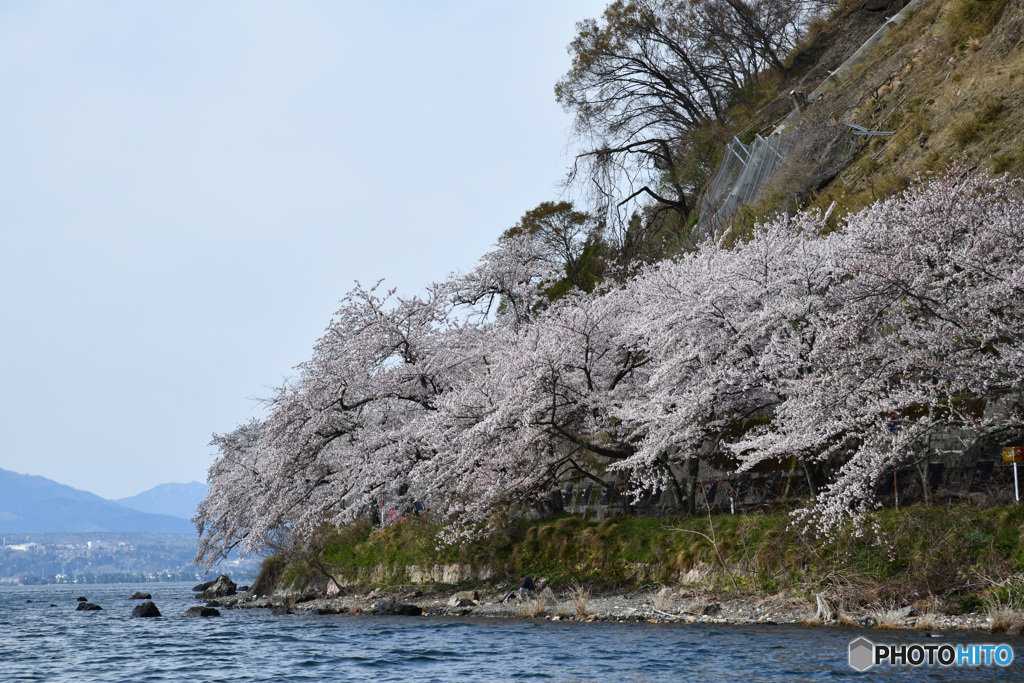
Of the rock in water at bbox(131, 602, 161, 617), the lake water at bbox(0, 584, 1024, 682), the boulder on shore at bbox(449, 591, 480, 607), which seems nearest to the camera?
the lake water at bbox(0, 584, 1024, 682)

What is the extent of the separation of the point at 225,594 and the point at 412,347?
95.4 ft

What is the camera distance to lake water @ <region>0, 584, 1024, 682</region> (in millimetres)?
12164

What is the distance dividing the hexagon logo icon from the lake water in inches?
7.7

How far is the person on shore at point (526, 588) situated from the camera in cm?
2225

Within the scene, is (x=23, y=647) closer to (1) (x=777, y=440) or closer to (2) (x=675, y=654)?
(2) (x=675, y=654)

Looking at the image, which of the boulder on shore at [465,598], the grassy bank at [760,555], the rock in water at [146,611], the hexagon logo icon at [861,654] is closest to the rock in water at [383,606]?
the boulder on shore at [465,598]

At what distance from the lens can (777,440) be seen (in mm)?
16297

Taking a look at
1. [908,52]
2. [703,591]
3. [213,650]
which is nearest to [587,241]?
[908,52]

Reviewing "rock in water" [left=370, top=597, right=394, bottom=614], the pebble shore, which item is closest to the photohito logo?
the pebble shore

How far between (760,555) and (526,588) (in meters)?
7.23

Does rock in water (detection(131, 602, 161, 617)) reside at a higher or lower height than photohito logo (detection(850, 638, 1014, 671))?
lower

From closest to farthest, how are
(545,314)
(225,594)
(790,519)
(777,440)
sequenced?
(777,440)
(790,519)
(545,314)
(225,594)

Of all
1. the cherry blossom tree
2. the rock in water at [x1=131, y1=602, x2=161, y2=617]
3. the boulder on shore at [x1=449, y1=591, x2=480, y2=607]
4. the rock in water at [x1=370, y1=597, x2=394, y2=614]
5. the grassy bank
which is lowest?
the rock in water at [x1=131, y1=602, x2=161, y2=617]

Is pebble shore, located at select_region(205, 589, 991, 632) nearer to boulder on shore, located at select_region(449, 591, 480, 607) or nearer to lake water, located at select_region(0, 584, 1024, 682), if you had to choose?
boulder on shore, located at select_region(449, 591, 480, 607)
